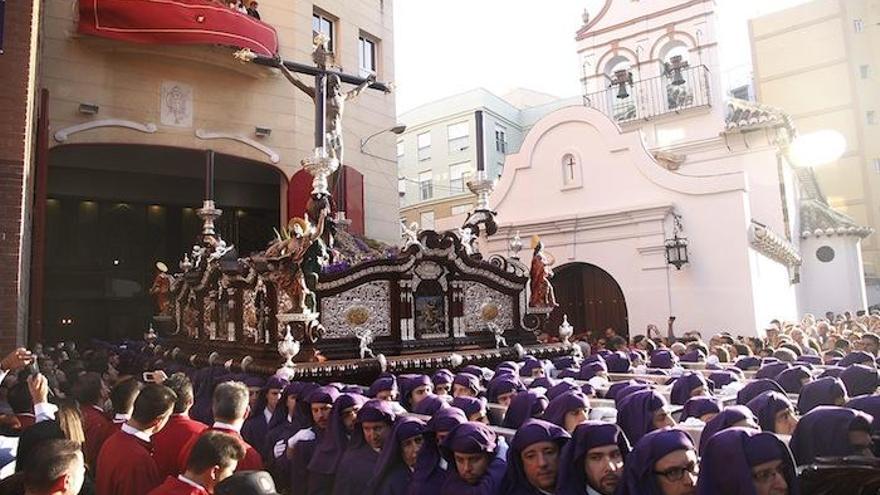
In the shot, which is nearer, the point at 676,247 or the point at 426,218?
the point at 676,247

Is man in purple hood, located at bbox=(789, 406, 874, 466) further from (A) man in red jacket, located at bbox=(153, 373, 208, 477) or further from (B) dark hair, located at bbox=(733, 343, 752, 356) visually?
(B) dark hair, located at bbox=(733, 343, 752, 356)

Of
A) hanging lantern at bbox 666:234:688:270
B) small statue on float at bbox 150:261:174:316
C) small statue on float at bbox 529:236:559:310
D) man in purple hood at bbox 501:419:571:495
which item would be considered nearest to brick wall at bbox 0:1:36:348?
small statue on float at bbox 150:261:174:316

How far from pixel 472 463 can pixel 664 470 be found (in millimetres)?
1170

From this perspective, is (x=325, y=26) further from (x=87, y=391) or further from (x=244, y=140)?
(x=87, y=391)

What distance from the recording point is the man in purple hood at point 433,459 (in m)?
4.20

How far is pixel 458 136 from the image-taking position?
115ft

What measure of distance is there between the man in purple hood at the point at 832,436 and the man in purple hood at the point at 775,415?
1.99 feet

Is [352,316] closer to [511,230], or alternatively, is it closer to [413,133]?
[511,230]

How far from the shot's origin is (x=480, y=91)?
112 feet

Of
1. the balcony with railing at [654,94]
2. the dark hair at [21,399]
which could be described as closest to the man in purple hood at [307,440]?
the dark hair at [21,399]

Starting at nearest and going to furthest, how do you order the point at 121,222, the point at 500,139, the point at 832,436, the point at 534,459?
1. the point at 534,459
2. the point at 832,436
3. the point at 121,222
4. the point at 500,139

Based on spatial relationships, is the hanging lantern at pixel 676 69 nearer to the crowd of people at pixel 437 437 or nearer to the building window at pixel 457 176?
the crowd of people at pixel 437 437

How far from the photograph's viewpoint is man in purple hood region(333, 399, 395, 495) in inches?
195

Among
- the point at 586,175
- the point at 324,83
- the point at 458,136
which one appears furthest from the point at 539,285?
the point at 458,136
